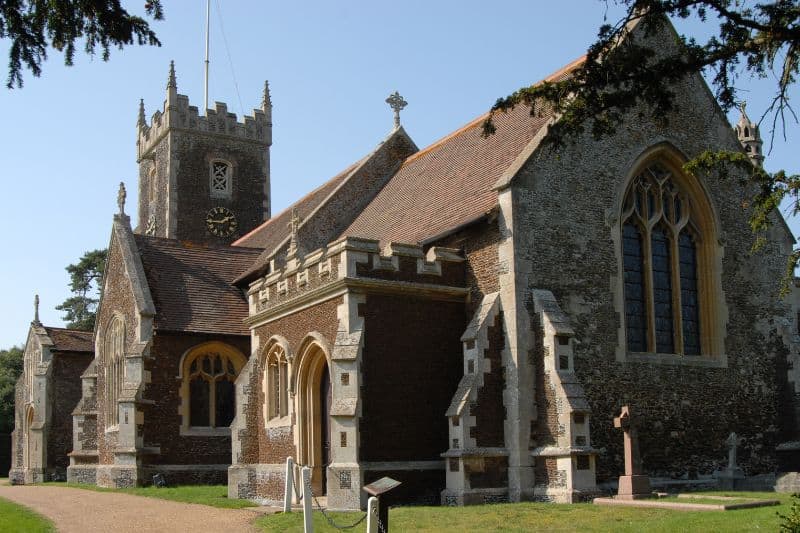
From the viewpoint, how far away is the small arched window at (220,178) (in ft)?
132

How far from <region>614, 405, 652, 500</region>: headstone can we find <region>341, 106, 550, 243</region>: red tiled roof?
4.78m

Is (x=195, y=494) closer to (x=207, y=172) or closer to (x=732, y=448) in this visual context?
(x=732, y=448)

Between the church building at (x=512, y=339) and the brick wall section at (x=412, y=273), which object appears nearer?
the church building at (x=512, y=339)

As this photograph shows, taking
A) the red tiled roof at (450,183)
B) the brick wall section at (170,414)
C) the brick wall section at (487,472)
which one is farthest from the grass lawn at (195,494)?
the red tiled roof at (450,183)

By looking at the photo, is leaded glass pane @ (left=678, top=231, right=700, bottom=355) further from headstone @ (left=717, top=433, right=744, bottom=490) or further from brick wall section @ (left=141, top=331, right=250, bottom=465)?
brick wall section @ (left=141, top=331, right=250, bottom=465)

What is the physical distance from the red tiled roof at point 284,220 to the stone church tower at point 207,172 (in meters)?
3.49

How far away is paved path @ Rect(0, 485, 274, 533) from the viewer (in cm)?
1494

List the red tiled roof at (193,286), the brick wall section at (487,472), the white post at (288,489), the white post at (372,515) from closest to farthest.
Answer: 1. the white post at (372,515)
2. the white post at (288,489)
3. the brick wall section at (487,472)
4. the red tiled roof at (193,286)

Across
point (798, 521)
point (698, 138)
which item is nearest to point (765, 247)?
point (698, 138)

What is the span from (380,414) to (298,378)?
110 inches

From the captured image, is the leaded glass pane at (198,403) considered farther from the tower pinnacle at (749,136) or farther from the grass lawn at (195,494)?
the tower pinnacle at (749,136)

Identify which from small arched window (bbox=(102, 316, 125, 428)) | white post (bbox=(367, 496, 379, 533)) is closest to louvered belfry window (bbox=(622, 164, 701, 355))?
white post (bbox=(367, 496, 379, 533))

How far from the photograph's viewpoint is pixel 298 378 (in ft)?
64.4

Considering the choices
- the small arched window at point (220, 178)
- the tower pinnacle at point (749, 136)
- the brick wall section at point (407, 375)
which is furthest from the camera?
the small arched window at point (220, 178)
